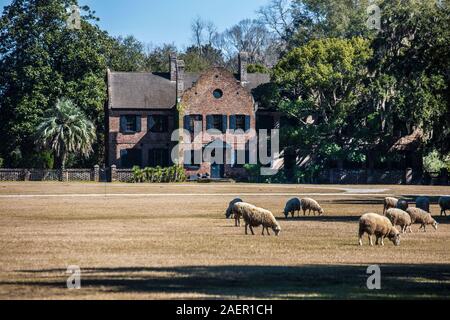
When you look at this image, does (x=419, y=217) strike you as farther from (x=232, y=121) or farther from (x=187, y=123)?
(x=187, y=123)

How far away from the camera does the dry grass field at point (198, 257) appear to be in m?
18.7

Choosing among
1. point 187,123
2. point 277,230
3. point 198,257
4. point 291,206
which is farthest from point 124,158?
point 198,257

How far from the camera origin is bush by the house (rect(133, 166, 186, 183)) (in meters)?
86.5

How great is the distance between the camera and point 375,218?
2878 cm

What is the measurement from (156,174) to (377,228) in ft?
192

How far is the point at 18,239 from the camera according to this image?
98.0 feet

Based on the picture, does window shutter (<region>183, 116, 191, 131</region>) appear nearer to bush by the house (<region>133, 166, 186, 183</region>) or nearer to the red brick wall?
the red brick wall

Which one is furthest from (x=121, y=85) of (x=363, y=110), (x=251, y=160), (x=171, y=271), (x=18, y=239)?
(x=171, y=271)

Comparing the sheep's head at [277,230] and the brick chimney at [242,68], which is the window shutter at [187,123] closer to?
the brick chimney at [242,68]

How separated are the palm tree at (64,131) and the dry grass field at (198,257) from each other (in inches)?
1632

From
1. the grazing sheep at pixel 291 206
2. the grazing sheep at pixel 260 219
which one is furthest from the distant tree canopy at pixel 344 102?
the grazing sheep at pixel 260 219

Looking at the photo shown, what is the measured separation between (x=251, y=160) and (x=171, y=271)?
6883 centimetres

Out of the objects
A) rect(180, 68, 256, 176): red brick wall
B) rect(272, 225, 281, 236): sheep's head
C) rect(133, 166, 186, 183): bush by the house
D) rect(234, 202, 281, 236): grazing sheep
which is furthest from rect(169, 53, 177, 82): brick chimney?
rect(272, 225, 281, 236): sheep's head
